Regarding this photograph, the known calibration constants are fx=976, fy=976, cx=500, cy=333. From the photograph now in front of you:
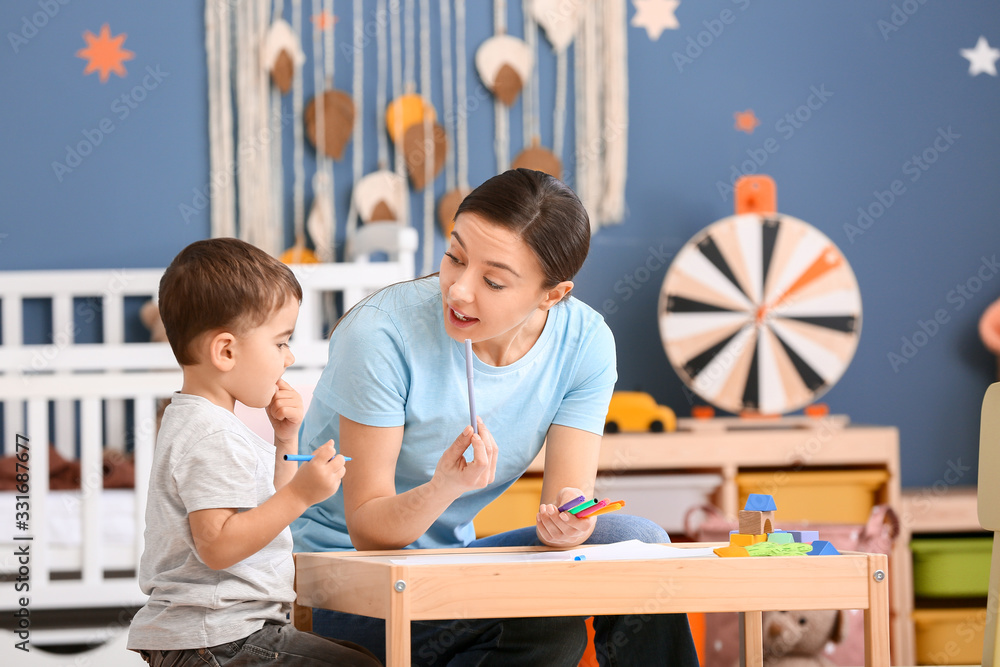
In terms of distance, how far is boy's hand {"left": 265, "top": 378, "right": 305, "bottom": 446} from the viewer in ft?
3.38

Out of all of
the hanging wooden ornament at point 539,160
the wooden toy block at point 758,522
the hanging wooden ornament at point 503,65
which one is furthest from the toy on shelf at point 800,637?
the hanging wooden ornament at point 503,65

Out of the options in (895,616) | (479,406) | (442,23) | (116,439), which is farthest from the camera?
(442,23)

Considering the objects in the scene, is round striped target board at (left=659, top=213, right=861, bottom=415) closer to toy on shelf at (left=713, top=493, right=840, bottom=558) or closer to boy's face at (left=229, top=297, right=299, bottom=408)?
toy on shelf at (left=713, top=493, right=840, bottom=558)

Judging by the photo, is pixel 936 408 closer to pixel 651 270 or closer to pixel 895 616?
pixel 895 616

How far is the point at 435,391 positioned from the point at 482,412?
66 mm

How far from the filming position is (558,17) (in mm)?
2533

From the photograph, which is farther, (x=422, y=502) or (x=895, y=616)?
(x=895, y=616)

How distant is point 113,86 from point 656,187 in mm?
1393

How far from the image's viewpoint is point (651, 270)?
2.52 meters

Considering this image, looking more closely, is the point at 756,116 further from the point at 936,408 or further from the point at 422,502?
the point at 422,502

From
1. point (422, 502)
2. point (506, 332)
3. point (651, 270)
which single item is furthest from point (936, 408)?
point (422, 502)

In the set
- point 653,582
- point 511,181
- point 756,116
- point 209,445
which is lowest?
point 653,582

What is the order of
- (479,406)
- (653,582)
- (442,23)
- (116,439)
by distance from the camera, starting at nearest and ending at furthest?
(653,582), (479,406), (116,439), (442,23)

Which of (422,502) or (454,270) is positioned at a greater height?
(454,270)
